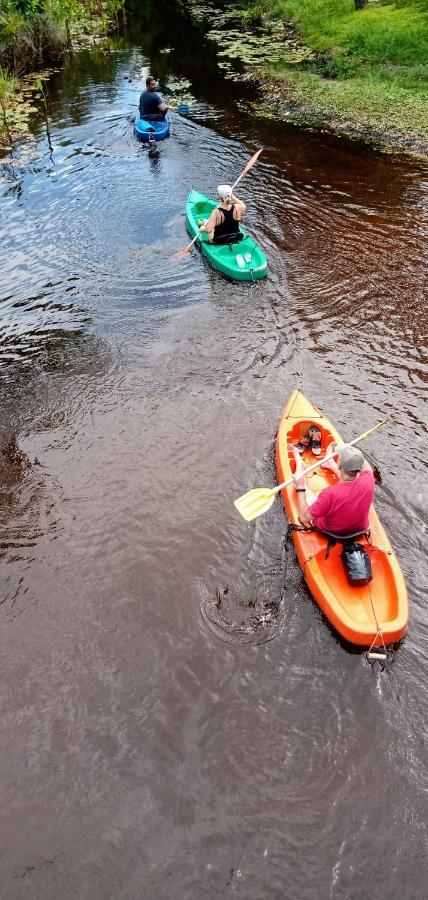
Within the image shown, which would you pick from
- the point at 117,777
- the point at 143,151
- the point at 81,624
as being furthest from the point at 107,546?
the point at 143,151

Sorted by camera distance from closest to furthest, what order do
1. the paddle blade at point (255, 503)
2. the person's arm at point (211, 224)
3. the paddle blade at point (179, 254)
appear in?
the paddle blade at point (255, 503), the person's arm at point (211, 224), the paddle blade at point (179, 254)

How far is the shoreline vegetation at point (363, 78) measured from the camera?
13.1 m

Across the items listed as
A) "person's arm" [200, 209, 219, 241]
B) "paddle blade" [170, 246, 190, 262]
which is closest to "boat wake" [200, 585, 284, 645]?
"person's arm" [200, 209, 219, 241]

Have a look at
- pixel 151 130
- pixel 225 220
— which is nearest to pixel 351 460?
pixel 225 220

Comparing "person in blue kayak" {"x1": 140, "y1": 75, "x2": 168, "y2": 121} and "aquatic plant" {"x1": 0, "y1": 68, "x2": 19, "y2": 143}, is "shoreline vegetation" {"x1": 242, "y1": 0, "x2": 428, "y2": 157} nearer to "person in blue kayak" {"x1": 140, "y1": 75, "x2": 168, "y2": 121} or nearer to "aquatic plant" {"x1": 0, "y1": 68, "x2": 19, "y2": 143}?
"person in blue kayak" {"x1": 140, "y1": 75, "x2": 168, "y2": 121}

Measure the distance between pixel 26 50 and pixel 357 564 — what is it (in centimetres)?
1905

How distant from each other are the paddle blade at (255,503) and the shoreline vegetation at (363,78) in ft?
34.0

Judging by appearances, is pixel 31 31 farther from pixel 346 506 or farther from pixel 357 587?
pixel 357 587

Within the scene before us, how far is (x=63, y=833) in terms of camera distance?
3627mm

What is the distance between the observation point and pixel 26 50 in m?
17.1

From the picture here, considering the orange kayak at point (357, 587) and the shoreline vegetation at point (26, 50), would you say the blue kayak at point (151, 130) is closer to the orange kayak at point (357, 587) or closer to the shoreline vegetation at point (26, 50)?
the shoreline vegetation at point (26, 50)

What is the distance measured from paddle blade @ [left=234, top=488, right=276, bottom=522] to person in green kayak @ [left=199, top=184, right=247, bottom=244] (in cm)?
540

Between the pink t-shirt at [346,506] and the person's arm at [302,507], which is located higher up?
the pink t-shirt at [346,506]

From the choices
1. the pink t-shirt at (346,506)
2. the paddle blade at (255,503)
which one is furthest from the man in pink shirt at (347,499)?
the paddle blade at (255,503)
